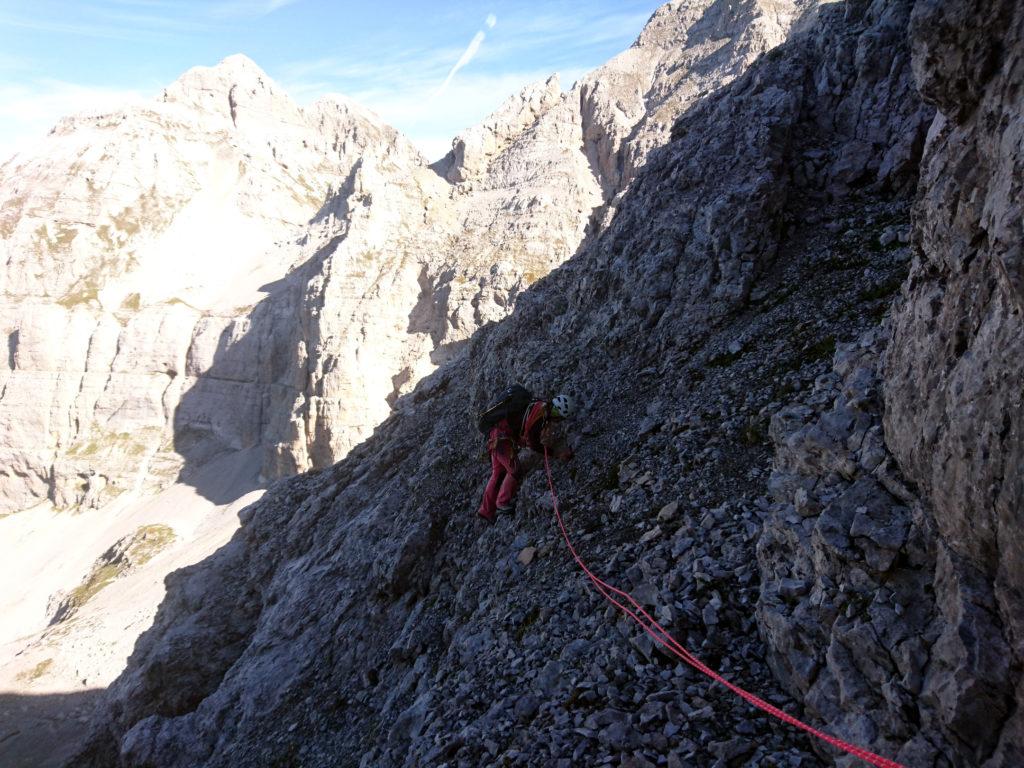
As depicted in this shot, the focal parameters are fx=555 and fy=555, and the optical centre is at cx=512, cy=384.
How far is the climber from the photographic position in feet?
50.7

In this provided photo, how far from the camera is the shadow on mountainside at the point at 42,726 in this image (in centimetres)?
3872

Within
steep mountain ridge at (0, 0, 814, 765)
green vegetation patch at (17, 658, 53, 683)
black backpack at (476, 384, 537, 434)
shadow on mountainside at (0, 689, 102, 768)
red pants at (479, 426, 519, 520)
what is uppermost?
steep mountain ridge at (0, 0, 814, 765)

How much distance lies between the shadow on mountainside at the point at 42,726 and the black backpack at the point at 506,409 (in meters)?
38.0

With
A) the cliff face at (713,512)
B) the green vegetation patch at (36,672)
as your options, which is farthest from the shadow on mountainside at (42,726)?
the cliff face at (713,512)

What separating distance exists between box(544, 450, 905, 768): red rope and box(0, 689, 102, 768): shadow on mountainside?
4147 cm

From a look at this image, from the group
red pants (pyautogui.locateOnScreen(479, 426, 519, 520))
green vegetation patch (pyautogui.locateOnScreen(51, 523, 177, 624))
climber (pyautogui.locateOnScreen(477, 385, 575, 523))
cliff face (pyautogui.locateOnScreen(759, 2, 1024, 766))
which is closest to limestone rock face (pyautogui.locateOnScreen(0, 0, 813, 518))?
green vegetation patch (pyautogui.locateOnScreen(51, 523, 177, 624))

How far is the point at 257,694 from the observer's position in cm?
1703

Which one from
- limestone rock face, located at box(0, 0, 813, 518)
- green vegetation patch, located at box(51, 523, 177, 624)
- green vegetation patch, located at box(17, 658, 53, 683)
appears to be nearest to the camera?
green vegetation patch, located at box(17, 658, 53, 683)

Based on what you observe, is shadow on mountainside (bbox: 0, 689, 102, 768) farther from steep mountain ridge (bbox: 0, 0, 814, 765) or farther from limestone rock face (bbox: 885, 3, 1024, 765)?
limestone rock face (bbox: 885, 3, 1024, 765)

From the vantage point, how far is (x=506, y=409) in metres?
15.9

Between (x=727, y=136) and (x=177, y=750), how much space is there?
28.1 m

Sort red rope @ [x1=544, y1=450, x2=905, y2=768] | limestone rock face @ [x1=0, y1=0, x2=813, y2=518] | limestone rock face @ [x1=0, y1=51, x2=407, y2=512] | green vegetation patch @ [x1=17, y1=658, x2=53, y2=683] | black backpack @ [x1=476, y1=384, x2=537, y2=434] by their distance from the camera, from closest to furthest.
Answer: red rope @ [x1=544, y1=450, x2=905, y2=768] → black backpack @ [x1=476, y1=384, x2=537, y2=434] → green vegetation patch @ [x1=17, y1=658, x2=53, y2=683] → limestone rock face @ [x1=0, y1=0, x2=813, y2=518] → limestone rock face @ [x1=0, y1=51, x2=407, y2=512]

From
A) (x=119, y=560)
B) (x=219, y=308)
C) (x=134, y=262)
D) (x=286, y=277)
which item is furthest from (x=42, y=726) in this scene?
(x=134, y=262)

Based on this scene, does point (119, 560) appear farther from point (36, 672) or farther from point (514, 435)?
point (514, 435)
